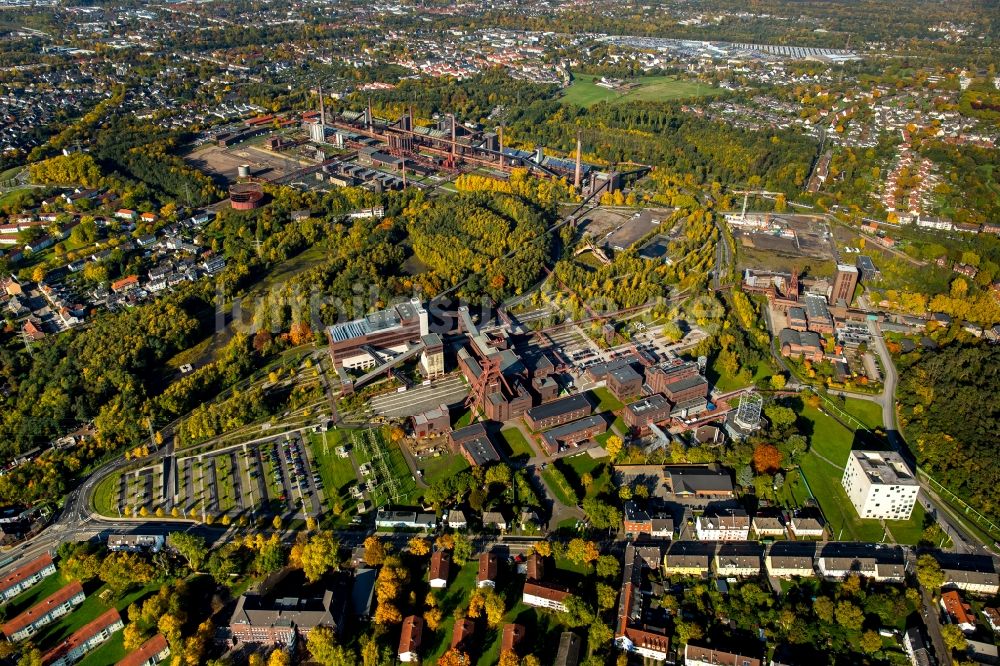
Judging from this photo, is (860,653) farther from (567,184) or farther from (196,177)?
(196,177)

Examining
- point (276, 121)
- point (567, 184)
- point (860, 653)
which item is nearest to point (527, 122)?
point (567, 184)

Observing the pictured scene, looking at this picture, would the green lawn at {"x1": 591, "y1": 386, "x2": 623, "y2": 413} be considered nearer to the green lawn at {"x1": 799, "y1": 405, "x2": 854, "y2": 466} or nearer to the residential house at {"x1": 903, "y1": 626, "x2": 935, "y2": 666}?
the green lawn at {"x1": 799, "y1": 405, "x2": 854, "y2": 466}

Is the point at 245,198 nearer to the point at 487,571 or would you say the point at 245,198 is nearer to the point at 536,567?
the point at 487,571

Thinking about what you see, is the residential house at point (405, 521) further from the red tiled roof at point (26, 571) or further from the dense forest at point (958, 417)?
the dense forest at point (958, 417)

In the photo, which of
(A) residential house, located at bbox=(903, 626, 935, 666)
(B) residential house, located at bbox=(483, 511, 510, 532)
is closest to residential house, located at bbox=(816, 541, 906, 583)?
(A) residential house, located at bbox=(903, 626, 935, 666)

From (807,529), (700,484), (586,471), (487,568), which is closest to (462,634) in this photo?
(487,568)
